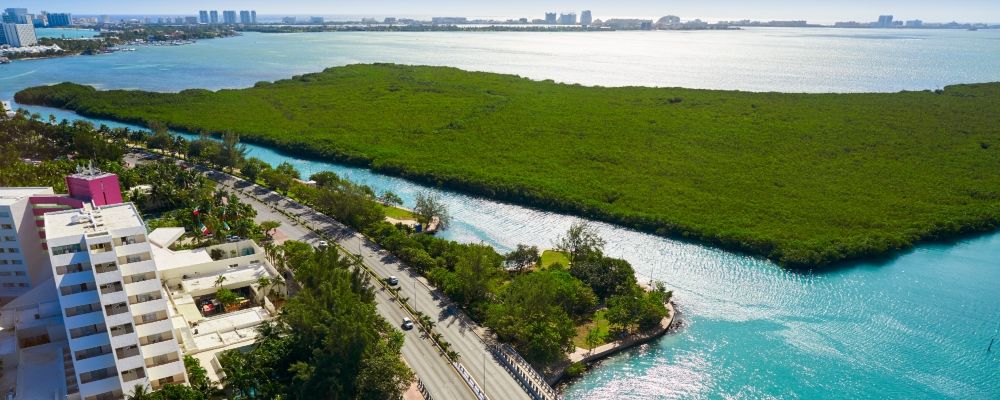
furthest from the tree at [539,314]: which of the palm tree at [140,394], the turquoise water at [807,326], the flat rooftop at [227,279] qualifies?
the palm tree at [140,394]

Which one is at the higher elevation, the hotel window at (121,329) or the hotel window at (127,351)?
the hotel window at (121,329)

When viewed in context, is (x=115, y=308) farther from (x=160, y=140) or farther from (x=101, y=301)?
(x=160, y=140)

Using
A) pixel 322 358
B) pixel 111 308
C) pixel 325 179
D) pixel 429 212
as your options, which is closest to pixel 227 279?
pixel 111 308

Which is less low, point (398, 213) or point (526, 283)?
point (526, 283)

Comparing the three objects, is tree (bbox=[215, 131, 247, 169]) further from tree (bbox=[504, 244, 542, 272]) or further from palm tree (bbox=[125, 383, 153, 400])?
Result: palm tree (bbox=[125, 383, 153, 400])

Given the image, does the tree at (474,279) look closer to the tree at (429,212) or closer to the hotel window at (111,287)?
the tree at (429,212)

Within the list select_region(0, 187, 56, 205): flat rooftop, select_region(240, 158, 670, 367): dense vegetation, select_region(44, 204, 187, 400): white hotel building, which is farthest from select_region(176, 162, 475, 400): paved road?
select_region(0, 187, 56, 205): flat rooftop

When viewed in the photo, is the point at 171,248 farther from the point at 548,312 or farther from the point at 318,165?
the point at 318,165
